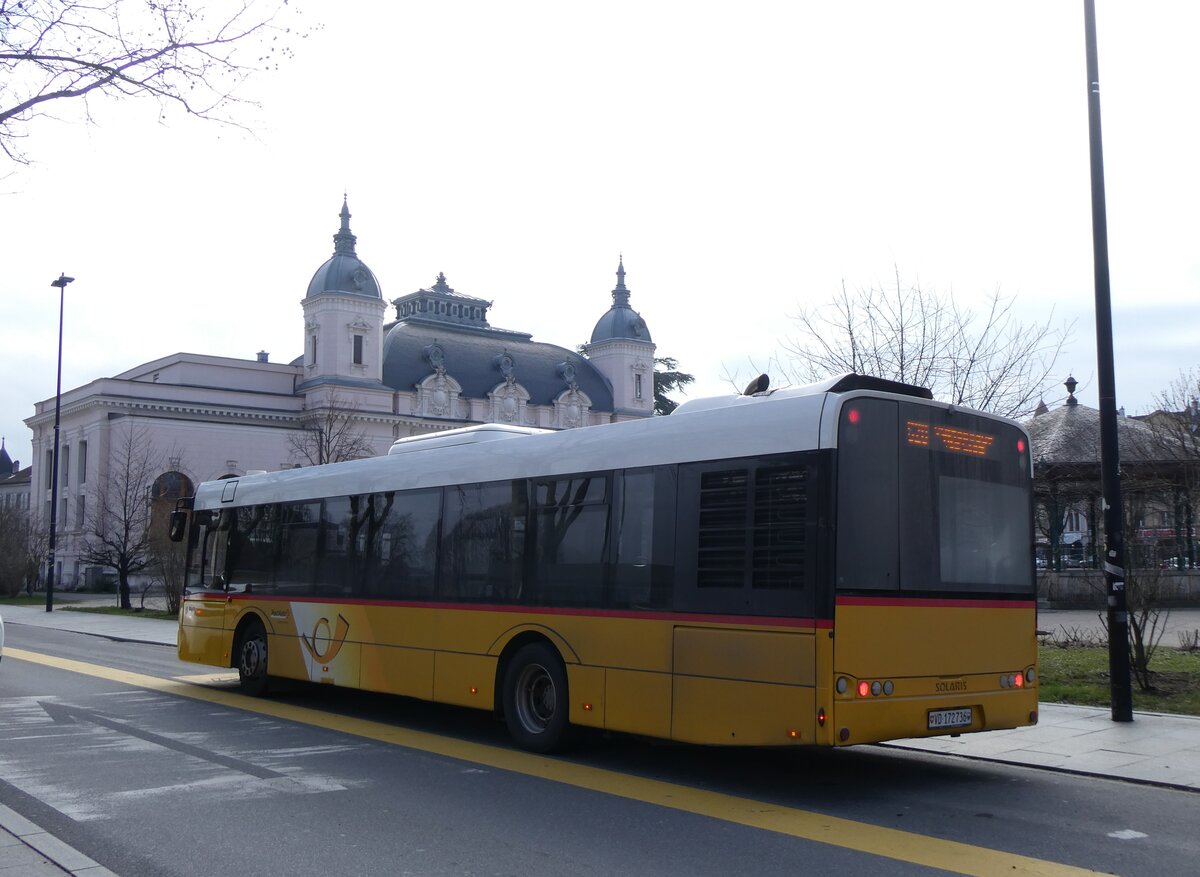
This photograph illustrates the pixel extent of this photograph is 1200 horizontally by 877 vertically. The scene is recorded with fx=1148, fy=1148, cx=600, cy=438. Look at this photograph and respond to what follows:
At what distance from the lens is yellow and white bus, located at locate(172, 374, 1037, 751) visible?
8484 mm

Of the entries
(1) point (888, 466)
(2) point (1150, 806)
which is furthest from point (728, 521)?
(2) point (1150, 806)

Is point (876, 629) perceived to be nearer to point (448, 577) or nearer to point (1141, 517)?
point (448, 577)

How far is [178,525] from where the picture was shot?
56.9 feet

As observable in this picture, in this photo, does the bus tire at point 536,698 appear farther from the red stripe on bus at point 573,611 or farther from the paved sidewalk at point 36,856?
the paved sidewalk at point 36,856

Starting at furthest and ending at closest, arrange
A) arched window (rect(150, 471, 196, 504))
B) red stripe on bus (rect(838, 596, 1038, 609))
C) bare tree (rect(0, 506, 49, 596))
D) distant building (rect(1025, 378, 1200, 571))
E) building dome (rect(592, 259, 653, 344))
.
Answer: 1. building dome (rect(592, 259, 653, 344))
2. arched window (rect(150, 471, 196, 504))
3. bare tree (rect(0, 506, 49, 596))
4. distant building (rect(1025, 378, 1200, 571))
5. red stripe on bus (rect(838, 596, 1038, 609))

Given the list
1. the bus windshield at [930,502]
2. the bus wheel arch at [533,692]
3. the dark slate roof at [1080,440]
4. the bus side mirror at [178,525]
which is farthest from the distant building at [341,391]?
the bus windshield at [930,502]

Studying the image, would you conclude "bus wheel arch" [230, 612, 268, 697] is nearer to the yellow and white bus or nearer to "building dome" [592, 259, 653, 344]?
the yellow and white bus

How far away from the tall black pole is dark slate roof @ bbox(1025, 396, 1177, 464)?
22914mm

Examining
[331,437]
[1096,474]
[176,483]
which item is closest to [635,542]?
[1096,474]

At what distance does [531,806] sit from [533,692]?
106 inches

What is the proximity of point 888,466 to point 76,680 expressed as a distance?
13.8m

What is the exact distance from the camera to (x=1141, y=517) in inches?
918

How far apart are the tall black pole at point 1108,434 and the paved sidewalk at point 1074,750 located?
0.58 meters

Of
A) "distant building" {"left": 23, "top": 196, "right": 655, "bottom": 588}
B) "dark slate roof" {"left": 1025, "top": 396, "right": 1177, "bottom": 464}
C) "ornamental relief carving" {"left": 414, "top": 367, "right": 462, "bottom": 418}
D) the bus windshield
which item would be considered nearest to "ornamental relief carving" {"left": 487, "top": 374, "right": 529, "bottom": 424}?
"distant building" {"left": 23, "top": 196, "right": 655, "bottom": 588}
